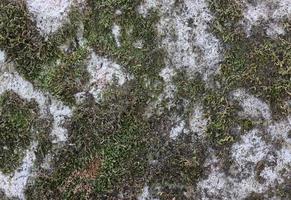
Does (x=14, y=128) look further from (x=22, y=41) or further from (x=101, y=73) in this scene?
(x=101, y=73)

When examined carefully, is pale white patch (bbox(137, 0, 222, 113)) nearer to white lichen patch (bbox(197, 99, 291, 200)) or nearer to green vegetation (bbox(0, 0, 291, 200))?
green vegetation (bbox(0, 0, 291, 200))

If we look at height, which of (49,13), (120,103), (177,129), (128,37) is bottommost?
(177,129)

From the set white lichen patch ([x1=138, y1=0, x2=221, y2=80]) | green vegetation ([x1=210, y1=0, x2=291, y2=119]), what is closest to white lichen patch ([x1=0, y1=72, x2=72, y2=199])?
white lichen patch ([x1=138, y1=0, x2=221, y2=80])

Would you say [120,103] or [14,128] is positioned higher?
[120,103]

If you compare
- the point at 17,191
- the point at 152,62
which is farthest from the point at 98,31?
the point at 17,191

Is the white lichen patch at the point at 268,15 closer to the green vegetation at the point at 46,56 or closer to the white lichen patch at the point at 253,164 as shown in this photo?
the white lichen patch at the point at 253,164

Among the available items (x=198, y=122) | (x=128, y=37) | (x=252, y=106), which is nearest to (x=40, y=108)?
(x=128, y=37)

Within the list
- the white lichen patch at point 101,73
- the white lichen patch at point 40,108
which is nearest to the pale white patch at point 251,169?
the white lichen patch at point 101,73
